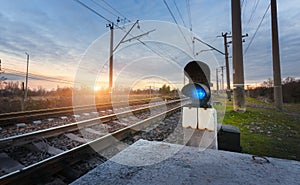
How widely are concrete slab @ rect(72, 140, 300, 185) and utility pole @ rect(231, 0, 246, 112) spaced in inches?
284

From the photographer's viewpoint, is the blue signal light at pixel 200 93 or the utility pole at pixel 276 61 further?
the utility pole at pixel 276 61

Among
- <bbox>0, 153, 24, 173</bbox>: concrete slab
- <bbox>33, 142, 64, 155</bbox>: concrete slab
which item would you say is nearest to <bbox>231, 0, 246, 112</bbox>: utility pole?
<bbox>33, 142, 64, 155</bbox>: concrete slab

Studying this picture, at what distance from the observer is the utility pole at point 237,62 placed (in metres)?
7.82

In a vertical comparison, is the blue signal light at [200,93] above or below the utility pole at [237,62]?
below

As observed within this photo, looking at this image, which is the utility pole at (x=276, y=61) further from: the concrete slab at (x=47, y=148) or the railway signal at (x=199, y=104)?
the concrete slab at (x=47, y=148)

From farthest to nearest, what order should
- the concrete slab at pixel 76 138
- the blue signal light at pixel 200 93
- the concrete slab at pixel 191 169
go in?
the concrete slab at pixel 76 138 → the blue signal light at pixel 200 93 → the concrete slab at pixel 191 169

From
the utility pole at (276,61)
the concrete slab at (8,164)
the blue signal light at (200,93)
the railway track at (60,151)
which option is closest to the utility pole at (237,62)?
the utility pole at (276,61)

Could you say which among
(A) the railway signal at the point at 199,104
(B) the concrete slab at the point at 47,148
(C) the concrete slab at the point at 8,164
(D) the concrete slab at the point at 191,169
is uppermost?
(A) the railway signal at the point at 199,104

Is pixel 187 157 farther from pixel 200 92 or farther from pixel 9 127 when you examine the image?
pixel 9 127

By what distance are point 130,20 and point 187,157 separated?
426 inches

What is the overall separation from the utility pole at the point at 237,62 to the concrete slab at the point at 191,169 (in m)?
7.22

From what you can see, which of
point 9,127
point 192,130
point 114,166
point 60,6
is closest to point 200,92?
point 192,130

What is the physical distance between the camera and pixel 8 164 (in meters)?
2.42

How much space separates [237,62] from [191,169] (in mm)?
8372
